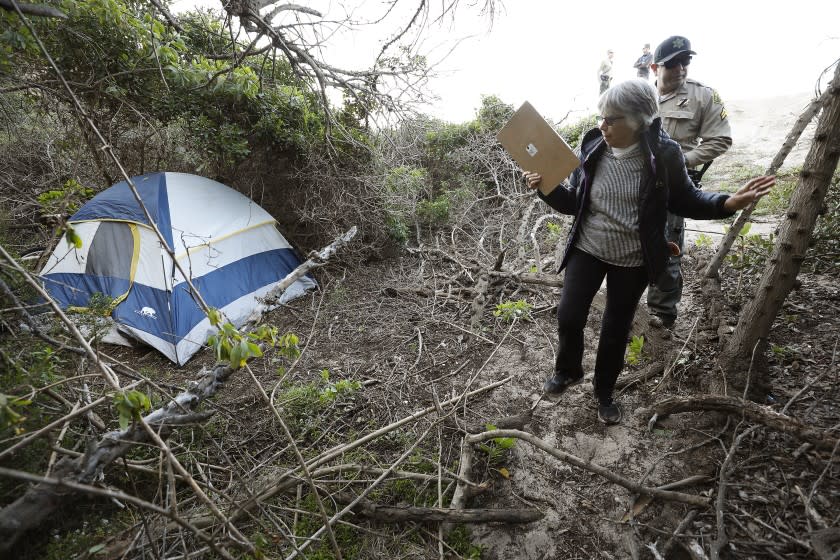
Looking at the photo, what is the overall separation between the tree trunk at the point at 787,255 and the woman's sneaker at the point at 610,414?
2.04ft

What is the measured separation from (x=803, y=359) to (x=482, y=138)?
641 centimetres

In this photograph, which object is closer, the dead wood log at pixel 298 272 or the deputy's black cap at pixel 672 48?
the deputy's black cap at pixel 672 48

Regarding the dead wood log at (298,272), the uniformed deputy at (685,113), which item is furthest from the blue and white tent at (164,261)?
the uniformed deputy at (685,113)

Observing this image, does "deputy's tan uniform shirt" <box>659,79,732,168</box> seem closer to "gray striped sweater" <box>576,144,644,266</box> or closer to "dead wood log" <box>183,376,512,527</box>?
"gray striped sweater" <box>576,144,644,266</box>

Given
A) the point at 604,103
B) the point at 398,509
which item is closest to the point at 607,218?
the point at 604,103

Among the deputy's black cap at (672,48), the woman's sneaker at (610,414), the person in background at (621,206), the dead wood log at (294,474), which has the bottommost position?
the woman's sneaker at (610,414)

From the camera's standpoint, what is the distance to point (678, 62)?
2.68m

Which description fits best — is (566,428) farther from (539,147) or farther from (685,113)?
(685,113)

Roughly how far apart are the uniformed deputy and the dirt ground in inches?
32.8

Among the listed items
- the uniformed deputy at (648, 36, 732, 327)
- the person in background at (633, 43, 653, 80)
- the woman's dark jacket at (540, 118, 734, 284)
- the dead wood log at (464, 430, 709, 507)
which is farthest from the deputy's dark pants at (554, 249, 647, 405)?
the person in background at (633, 43, 653, 80)

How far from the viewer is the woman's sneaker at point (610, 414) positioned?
2350 millimetres

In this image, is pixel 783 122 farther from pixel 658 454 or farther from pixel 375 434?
pixel 375 434

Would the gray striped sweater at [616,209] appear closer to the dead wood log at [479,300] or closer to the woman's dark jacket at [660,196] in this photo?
the woman's dark jacket at [660,196]

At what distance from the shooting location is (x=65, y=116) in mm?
4996
